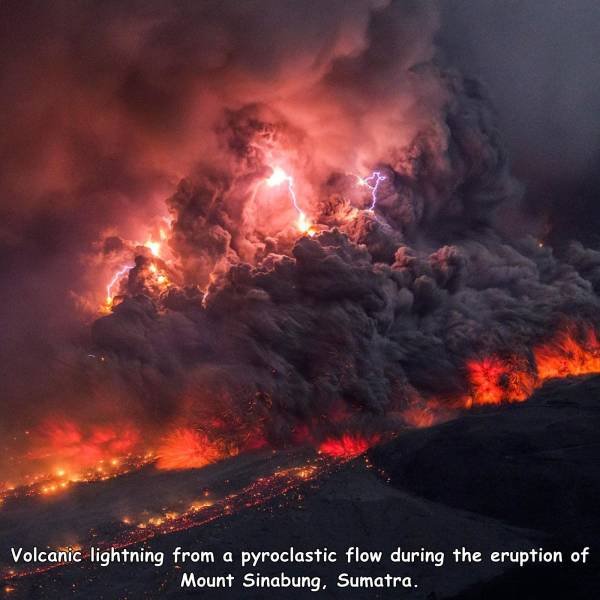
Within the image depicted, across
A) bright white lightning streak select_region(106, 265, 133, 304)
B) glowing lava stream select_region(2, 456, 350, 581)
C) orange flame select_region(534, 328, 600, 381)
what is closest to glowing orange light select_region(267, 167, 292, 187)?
bright white lightning streak select_region(106, 265, 133, 304)

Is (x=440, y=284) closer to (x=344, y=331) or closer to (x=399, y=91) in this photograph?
(x=344, y=331)

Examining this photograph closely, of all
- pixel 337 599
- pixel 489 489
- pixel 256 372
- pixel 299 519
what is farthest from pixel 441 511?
pixel 256 372

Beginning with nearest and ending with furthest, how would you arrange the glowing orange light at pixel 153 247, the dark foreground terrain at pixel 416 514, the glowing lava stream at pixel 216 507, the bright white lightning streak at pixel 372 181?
the dark foreground terrain at pixel 416 514
the glowing lava stream at pixel 216 507
the bright white lightning streak at pixel 372 181
the glowing orange light at pixel 153 247

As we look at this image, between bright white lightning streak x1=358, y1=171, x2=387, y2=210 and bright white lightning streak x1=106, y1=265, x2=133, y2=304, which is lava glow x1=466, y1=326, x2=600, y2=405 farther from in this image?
bright white lightning streak x1=106, y1=265, x2=133, y2=304

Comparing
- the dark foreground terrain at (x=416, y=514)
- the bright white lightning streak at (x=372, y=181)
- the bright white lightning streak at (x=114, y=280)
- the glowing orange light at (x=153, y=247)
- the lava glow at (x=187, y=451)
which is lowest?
the dark foreground terrain at (x=416, y=514)

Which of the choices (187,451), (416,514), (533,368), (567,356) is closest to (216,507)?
(416,514)

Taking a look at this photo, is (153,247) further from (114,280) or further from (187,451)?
(187,451)

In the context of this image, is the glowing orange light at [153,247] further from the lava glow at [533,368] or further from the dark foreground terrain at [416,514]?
the lava glow at [533,368]

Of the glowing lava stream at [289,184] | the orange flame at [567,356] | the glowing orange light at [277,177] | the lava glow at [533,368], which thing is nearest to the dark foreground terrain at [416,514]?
the lava glow at [533,368]
